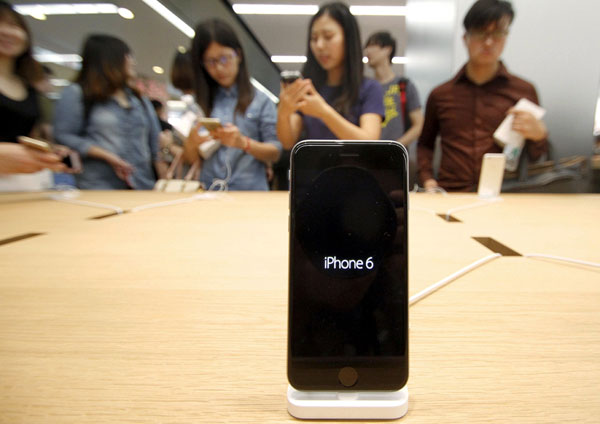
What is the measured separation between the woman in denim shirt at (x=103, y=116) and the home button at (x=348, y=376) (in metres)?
1.84

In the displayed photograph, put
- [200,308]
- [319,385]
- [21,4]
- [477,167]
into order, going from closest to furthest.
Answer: [319,385] < [200,308] < [477,167] < [21,4]

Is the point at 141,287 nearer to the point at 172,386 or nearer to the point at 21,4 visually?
the point at 172,386

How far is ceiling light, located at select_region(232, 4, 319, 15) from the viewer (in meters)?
3.56

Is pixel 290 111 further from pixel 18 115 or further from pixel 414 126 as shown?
pixel 18 115

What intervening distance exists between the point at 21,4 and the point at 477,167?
4784 mm

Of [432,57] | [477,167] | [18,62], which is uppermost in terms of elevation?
[432,57]

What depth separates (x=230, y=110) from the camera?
1.74 metres

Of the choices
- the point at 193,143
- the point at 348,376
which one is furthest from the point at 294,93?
the point at 348,376

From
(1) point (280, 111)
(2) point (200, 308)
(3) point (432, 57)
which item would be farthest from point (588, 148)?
(2) point (200, 308)

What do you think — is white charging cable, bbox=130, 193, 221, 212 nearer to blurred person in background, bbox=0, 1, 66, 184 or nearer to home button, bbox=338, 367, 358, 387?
blurred person in background, bbox=0, 1, 66, 184

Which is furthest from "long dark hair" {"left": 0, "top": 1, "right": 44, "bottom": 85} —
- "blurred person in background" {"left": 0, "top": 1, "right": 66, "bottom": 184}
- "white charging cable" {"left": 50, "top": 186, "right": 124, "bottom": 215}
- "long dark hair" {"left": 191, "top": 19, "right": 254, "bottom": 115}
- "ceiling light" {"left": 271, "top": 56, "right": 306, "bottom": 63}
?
"ceiling light" {"left": 271, "top": 56, "right": 306, "bottom": 63}

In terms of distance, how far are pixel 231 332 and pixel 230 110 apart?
5.36 feet

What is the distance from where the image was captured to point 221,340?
0.91 feet

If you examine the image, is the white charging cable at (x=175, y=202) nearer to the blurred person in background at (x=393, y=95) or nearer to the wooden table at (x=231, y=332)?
the wooden table at (x=231, y=332)
